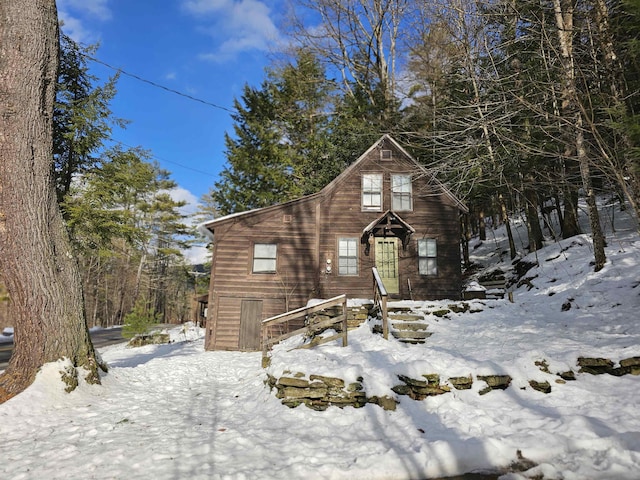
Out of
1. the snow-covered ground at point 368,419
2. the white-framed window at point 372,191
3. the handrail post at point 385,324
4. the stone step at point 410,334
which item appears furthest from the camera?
the white-framed window at point 372,191

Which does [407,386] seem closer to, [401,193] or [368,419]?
[368,419]

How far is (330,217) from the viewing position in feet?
47.8

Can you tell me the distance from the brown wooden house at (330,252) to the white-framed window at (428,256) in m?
0.04

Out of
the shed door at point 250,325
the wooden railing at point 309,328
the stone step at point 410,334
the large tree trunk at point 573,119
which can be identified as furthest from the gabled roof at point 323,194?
the stone step at point 410,334

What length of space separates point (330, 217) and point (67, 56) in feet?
37.6

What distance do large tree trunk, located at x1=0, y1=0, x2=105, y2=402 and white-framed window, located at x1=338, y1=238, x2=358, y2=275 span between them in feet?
30.6

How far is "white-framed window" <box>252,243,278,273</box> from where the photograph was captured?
14.1 meters

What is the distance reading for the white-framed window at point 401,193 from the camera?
14.9 metres

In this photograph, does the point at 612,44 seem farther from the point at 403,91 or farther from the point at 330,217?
the point at 403,91

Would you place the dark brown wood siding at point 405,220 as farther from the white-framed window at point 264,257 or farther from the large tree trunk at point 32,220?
the large tree trunk at point 32,220

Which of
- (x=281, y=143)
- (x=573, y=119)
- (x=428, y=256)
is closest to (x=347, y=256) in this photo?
(x=428, y=256)

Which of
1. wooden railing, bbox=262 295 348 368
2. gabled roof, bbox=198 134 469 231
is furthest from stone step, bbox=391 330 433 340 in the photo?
gabled roof, bbox=198 134 469 231

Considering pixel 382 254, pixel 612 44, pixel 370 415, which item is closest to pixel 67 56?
pixel 382 254

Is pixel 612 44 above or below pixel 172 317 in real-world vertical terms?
above
